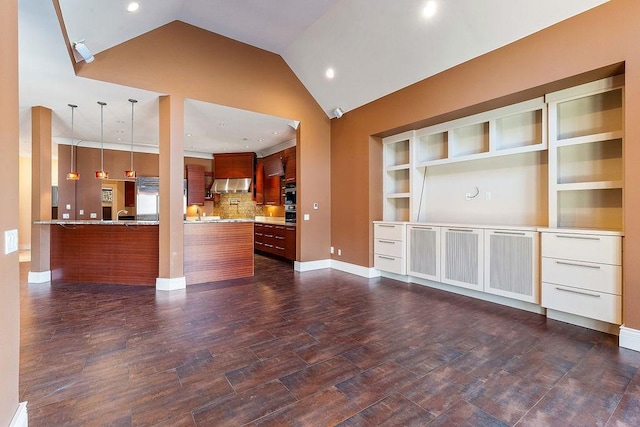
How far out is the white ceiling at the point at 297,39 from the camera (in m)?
3.14

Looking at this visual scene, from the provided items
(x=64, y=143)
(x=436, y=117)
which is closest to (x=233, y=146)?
(x=64, y=143)

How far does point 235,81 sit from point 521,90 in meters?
4.10

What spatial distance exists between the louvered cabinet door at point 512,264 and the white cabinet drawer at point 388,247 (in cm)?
133

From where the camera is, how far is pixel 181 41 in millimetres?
4520

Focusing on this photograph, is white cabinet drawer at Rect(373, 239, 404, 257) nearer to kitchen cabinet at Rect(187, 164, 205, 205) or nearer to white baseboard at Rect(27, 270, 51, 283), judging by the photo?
white baseboard at Rect(27, 270, 51, 283)

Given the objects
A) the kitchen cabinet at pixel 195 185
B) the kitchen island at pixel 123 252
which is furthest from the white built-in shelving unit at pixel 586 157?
the kitchen cabinet at pixel 195 185

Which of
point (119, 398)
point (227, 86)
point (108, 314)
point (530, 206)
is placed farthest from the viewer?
point (227, 86)

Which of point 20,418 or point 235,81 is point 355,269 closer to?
point 235,81

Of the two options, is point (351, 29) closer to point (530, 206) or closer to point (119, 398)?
point (530, 206)

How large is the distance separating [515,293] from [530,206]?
1.14m

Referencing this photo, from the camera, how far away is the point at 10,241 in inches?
57.4

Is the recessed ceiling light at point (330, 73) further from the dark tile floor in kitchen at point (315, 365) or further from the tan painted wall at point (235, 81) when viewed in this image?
the dark tile floor in kitchen at point (315, 365)

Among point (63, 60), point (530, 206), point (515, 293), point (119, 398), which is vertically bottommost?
point (119, 398)

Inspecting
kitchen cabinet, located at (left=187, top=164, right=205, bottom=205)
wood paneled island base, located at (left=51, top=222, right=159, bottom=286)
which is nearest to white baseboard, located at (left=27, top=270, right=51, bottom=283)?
wood paneled island base, located at (left=51, top=222, right=159, bottom=286)
